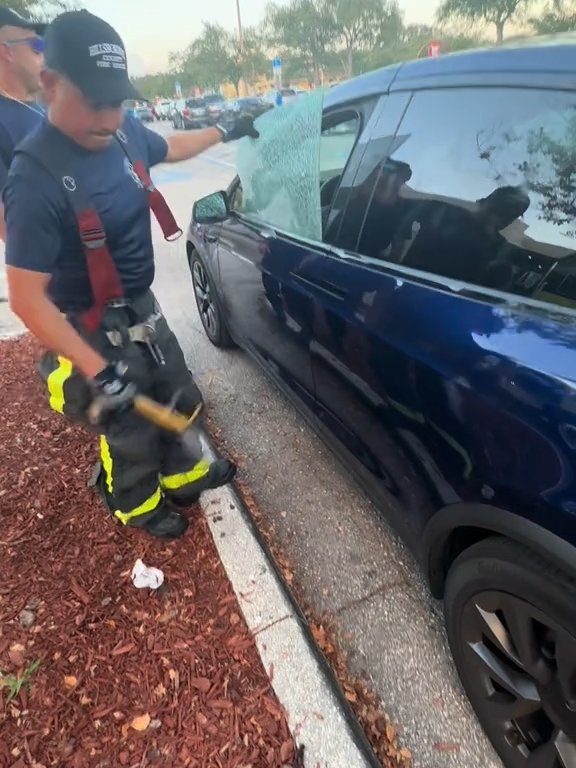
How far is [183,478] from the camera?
2.46 metres

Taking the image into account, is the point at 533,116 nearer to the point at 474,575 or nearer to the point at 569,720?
the point at 474,575

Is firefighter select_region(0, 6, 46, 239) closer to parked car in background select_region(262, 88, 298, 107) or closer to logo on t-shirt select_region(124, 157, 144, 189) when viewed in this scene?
logo on t-shirt select_region(124, 157, 144, 189)

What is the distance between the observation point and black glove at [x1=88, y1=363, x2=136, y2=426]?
1.72m

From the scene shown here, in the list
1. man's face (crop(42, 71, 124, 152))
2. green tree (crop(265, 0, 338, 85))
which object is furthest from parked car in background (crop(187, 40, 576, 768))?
green tree (crop(265, 0, 338, 85))

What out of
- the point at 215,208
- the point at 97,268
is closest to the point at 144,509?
the point at 97,268

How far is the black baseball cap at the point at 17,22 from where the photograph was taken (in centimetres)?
259

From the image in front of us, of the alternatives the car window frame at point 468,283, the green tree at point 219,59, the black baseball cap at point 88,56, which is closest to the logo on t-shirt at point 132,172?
the black baseball cap at point 88,56

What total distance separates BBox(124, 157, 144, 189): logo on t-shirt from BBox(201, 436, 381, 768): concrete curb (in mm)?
1358

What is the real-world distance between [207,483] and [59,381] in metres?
0.91

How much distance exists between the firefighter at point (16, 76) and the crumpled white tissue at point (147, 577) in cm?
184

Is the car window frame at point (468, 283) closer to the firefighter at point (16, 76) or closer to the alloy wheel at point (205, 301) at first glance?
the firefighter at point (16, 76)

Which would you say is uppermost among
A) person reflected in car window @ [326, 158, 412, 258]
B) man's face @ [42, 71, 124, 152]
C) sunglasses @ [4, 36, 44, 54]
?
man's face @ [42, 71, 124, 152]

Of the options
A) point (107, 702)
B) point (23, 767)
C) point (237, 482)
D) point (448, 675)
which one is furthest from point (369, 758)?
point (237, 482)

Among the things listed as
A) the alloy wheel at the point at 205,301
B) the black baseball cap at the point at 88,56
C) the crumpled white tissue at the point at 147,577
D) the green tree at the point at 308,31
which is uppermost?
the black baseball cap at the point at 88,56
